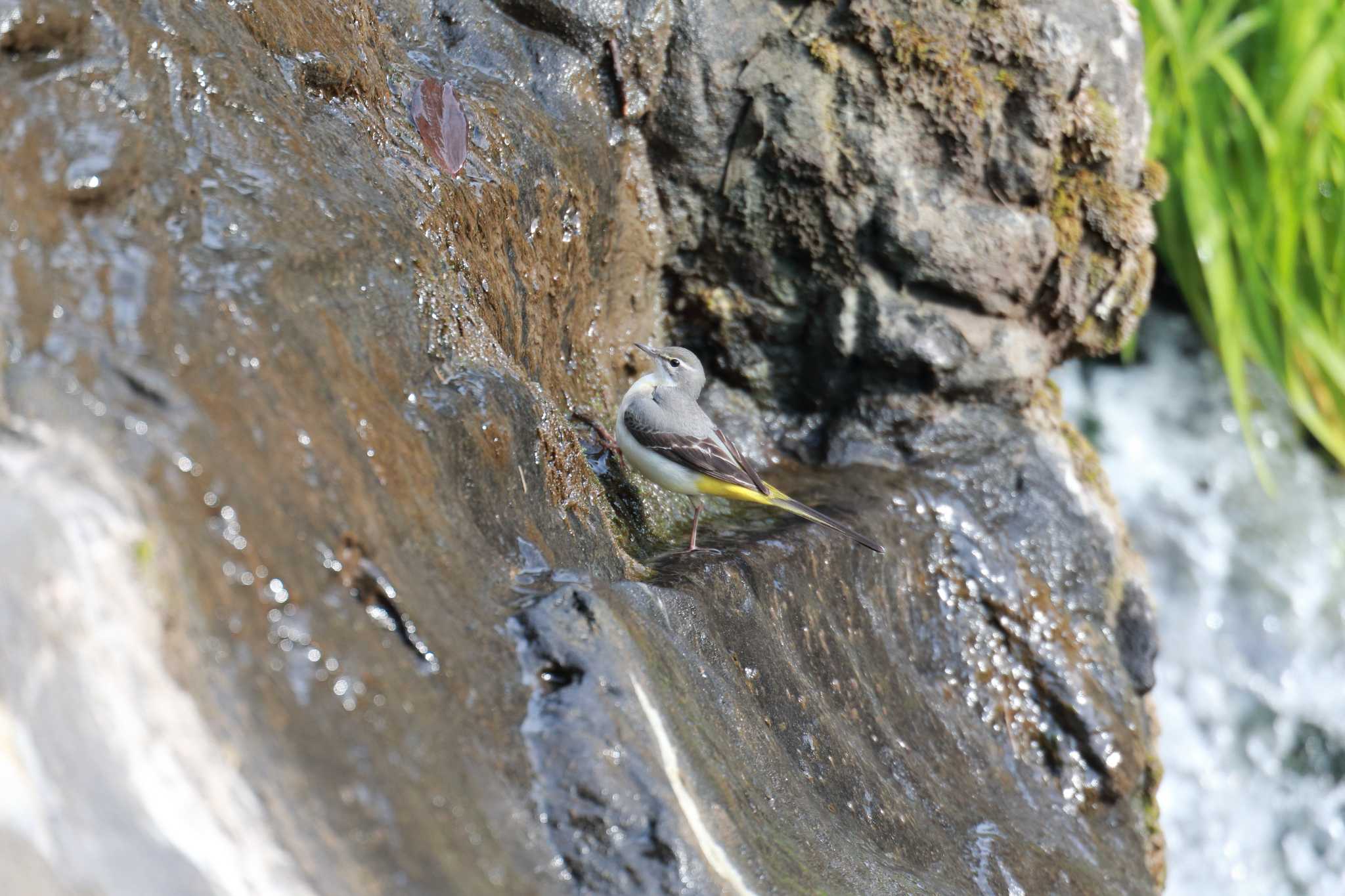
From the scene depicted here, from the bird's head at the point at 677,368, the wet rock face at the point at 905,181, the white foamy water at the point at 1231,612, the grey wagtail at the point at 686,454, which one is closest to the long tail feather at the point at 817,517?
the grey wagtail at the point at 686,454

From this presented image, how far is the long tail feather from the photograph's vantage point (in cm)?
502

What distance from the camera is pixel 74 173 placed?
8.16 feet

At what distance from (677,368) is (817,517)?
922mm

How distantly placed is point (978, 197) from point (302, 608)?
4.69 meters

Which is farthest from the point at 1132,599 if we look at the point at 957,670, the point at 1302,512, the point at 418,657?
the point at 418,657

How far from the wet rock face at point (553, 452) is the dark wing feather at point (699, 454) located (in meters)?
0.25

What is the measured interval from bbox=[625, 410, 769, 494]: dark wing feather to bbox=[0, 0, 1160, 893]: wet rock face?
246mm

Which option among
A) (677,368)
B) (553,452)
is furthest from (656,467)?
(553,452)

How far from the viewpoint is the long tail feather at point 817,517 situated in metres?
5.02

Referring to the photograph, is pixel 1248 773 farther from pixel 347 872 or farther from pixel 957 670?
pixel 347 872

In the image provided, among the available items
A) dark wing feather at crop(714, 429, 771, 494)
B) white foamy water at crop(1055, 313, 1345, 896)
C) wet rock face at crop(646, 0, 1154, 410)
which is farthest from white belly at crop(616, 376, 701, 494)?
white foamy water at crop(1055, 313, 1345, 896)

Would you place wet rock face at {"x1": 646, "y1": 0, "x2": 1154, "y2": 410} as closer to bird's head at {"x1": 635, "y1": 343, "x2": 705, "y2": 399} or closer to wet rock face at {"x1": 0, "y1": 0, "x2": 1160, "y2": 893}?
wet rock face at {"x1": 0, "y1": 0, "x2": 1160, "y2": 893}

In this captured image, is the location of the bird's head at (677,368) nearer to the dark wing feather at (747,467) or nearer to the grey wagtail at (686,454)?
the grey wagtail at (686,454)

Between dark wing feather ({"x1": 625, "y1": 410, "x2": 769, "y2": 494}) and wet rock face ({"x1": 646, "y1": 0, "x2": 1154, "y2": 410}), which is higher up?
wet rock face ({"x1": 646, "y1": 0, "x2": 1154, "y2": 410})
